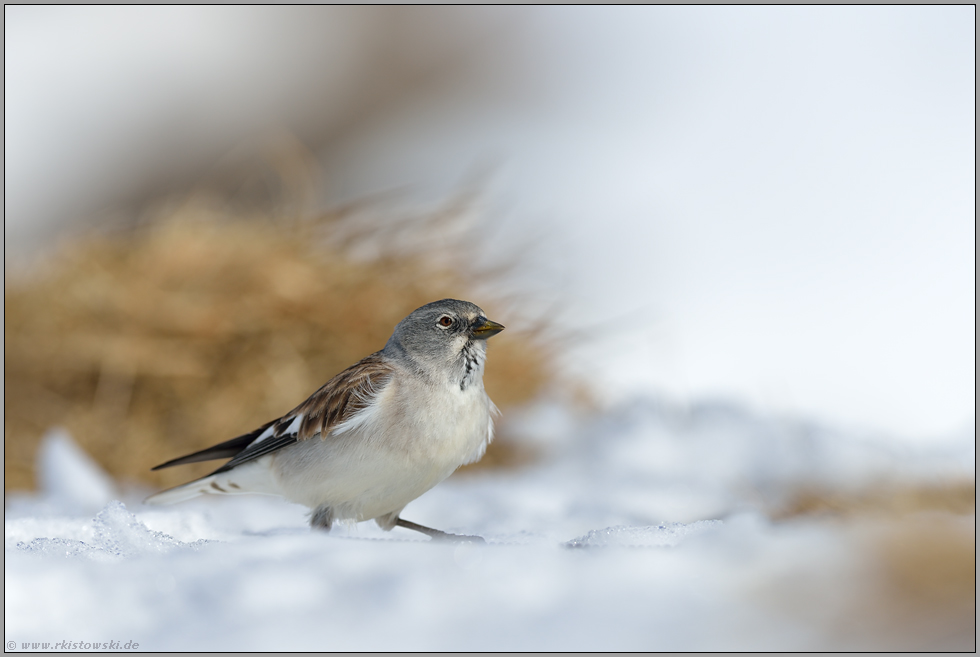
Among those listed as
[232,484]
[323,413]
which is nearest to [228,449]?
[232,484]

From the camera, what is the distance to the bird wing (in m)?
1.51

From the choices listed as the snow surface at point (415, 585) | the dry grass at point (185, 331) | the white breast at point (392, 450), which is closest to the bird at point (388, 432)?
the white breast at point (392, 450)

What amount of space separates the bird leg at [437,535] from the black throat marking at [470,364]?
31 cm

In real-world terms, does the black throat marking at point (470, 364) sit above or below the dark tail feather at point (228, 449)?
above

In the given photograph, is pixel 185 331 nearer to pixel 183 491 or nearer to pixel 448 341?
pixel 183 491

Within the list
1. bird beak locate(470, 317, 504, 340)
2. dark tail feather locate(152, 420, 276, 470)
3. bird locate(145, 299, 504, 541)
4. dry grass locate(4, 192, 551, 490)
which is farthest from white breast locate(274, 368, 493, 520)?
dry grass locate(4, 192, 551, 490)

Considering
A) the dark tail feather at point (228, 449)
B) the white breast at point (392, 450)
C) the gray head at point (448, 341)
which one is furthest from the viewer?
the dark tail feather at point (228, 449)

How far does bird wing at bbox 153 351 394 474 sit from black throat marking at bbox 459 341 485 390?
162mm

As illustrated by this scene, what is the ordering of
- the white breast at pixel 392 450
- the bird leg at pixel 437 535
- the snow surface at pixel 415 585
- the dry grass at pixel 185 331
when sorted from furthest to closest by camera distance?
the dry grass at pixel 185 331 → the white breast at pixel 392 450 → the bird leg at pixel 437 535 → the snow surface at pixel 415 585

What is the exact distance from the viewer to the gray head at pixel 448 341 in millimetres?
1553

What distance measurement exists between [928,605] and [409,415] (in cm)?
93

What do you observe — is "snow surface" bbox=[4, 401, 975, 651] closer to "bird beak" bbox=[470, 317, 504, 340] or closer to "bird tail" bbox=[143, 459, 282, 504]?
"bird tail" bbox=[143, 459, 282, 504]

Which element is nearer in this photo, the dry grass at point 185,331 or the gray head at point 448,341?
the gray head at point 448,341

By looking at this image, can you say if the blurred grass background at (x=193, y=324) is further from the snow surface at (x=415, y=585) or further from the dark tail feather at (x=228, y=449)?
the snow surface at (x=415, y=585)
